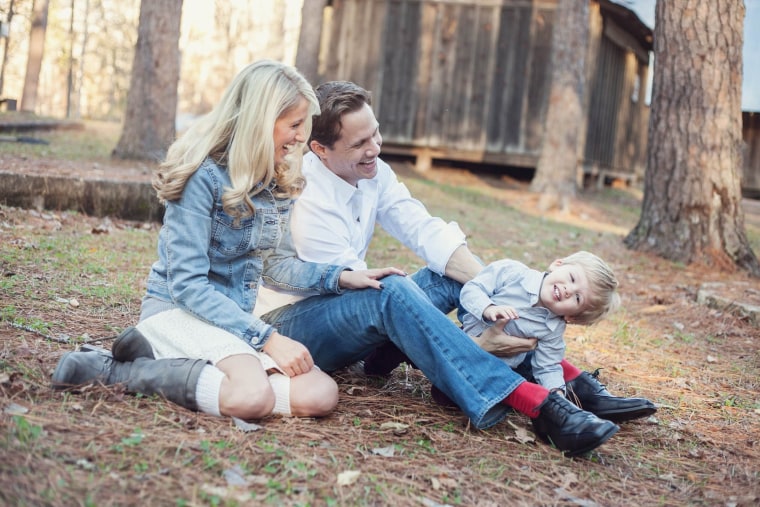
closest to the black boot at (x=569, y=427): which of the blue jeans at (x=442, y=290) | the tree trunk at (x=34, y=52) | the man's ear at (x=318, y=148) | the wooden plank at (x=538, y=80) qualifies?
the blue jeans at (x=442, y=290)

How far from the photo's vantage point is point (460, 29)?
1430cm

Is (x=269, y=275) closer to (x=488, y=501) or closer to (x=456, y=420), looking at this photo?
(x=456, y=420)

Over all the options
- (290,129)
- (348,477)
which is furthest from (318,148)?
(348,477)

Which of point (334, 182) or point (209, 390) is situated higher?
point (334, 182)

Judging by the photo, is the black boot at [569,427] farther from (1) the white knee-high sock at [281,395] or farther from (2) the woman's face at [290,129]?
(2) the woman's face at [290,129]

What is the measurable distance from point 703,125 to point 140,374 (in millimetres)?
6057

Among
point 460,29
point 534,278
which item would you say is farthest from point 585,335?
point 460,29

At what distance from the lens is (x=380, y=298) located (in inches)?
122

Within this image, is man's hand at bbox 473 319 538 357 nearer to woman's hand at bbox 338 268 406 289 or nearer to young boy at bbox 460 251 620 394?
young boy at bbox 460 251 620 394

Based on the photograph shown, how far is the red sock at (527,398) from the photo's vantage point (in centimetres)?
298

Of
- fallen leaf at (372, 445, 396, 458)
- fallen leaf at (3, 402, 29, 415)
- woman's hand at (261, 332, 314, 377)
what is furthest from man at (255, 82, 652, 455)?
fallen leaf at (3, 402, 29, 415)

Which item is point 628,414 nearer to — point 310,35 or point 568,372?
point 568,372

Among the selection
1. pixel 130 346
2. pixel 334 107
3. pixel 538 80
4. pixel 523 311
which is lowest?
pixel 130 346

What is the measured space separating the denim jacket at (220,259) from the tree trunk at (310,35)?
951 cm
